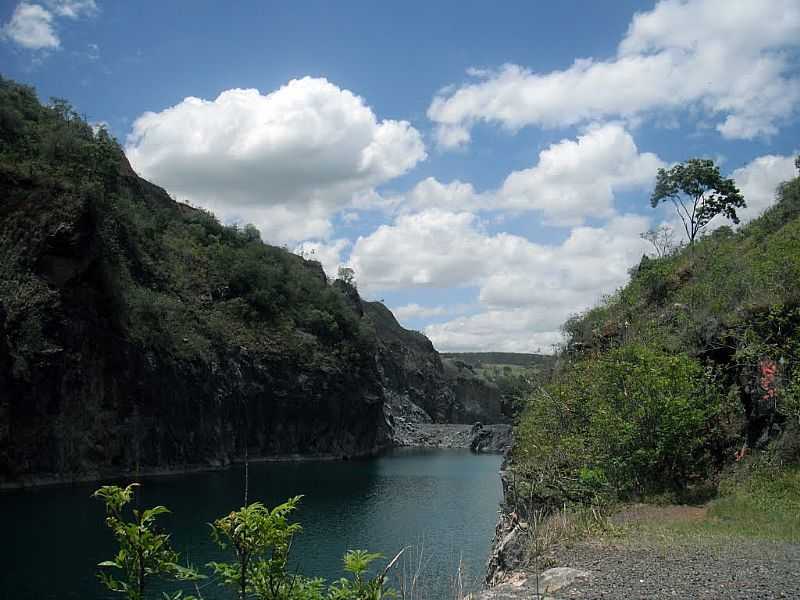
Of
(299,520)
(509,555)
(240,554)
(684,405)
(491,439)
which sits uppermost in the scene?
(684,405)

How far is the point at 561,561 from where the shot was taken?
1281 centimetres

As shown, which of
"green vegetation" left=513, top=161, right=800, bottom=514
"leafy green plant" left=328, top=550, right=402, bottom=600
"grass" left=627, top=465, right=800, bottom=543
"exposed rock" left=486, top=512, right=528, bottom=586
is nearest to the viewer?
"leafy green plant" left=328, top=550, right=402, bottom=600

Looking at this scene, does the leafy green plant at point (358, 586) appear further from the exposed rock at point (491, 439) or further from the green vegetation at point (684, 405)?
the exposed rock at point (491, 439)

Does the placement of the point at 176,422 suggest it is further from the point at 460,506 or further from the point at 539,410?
the point at 539,410

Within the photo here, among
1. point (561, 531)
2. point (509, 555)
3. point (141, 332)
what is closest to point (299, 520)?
point (509, 555)

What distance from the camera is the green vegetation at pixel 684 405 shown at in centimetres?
1872

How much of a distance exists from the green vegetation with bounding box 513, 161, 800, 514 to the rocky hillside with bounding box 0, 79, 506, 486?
10281mm

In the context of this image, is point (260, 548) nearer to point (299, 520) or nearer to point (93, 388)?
point (299, 520)

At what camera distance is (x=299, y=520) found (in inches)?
1526

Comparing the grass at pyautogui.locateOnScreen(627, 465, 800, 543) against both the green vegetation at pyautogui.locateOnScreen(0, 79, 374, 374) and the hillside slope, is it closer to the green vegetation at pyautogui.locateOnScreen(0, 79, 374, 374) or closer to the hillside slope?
the hillside slope

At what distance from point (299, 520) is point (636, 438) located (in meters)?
24.5

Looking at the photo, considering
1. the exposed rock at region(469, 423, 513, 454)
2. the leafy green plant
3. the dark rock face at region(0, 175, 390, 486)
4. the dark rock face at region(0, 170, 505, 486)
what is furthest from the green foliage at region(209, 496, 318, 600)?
the exposed rock at region(469, 423, 513, 454)

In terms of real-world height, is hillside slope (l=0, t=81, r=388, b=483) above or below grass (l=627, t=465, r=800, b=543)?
above

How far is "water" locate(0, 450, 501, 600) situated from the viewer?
24984 millimetres
